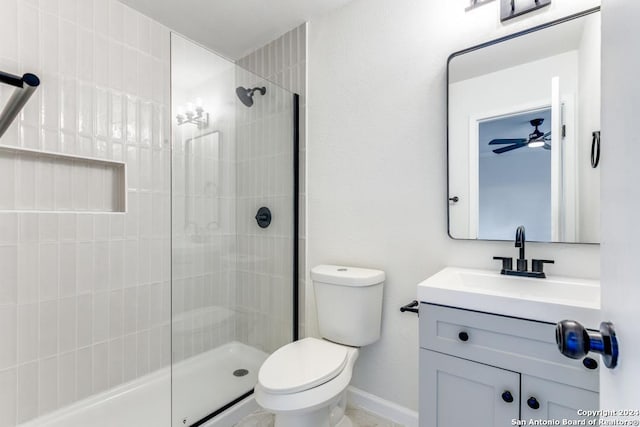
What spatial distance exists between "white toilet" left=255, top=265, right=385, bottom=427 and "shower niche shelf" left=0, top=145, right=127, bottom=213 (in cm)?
127

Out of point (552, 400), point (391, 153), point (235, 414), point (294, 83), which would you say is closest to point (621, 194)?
point (552, 400)

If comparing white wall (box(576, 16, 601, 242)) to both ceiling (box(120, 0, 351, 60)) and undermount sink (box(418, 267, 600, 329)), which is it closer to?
undermount sink (box(418, 267, 600, 329))

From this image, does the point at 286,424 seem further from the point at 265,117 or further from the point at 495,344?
the point at 265,117

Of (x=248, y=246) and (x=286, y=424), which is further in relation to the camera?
(x=248, y=246)

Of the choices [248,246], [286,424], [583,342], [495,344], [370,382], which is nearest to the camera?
[583,342]

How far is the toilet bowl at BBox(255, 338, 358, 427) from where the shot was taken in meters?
1.21

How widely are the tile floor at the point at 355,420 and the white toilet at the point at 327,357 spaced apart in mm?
64

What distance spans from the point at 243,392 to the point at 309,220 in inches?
42.2

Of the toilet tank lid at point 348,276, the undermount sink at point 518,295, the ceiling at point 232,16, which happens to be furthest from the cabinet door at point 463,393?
the ceiling at point 232,16

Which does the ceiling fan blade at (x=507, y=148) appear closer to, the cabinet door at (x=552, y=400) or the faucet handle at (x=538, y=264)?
the faucet handle at (x=538, y=264)

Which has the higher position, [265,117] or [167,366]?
[265,117]

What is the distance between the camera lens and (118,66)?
5.98 feet

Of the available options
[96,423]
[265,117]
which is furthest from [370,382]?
[265,117]

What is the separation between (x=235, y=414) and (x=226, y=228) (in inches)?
39.1
